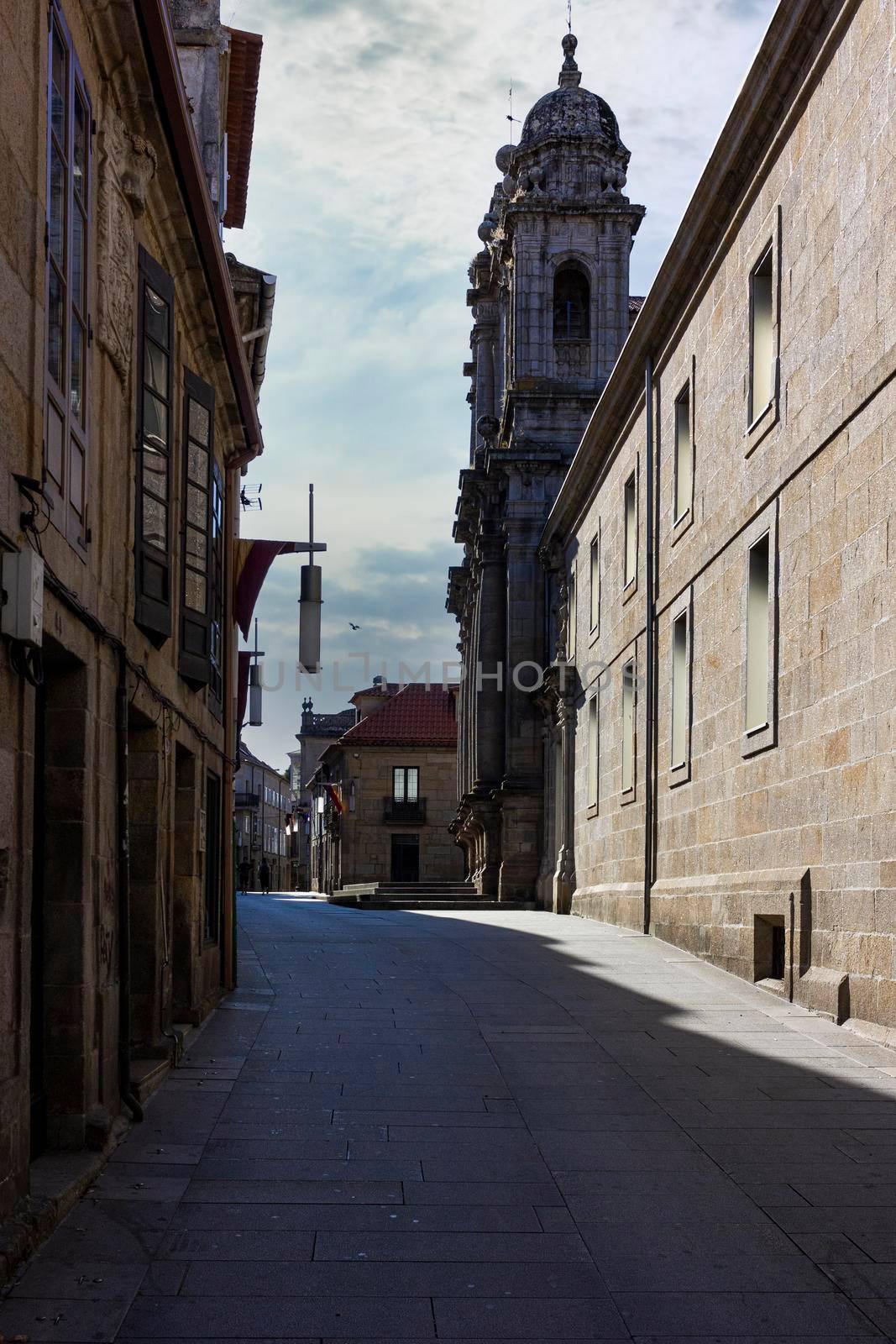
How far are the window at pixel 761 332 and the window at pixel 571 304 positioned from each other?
25.2 m

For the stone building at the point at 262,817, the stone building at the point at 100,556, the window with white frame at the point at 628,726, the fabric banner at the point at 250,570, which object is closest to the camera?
the stone building at the point at 100,556

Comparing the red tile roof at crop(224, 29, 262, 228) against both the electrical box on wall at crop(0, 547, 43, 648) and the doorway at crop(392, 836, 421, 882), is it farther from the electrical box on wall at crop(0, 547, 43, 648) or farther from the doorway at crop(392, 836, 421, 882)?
the doorway at crop(392, 836, 421, 882)

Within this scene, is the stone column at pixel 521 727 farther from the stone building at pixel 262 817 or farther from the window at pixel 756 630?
the stone building at pixel 262 817

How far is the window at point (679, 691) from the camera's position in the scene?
64.5ft

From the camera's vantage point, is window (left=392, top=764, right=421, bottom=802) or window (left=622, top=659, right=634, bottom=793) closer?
window (left=622, top=659, right=634, bottom=793)

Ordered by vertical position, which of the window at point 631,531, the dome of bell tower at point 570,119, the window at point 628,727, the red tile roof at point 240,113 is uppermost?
the dome of bell tower at point 570,119

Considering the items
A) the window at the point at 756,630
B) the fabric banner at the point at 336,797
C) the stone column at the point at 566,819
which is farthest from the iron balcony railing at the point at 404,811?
the window at the point at 756,630

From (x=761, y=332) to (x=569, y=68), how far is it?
103ft

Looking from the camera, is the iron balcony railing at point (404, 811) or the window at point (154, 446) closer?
the window at point (154, 446)

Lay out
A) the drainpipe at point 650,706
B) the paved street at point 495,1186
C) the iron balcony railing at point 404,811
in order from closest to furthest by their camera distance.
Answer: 1. the paved street at point 495,1186
2. the drainpipe at point 650,706
3. the iron balcony railing at point 404,811

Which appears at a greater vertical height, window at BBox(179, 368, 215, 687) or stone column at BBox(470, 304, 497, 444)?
stone column at BBox(470, 304, 497, 444)

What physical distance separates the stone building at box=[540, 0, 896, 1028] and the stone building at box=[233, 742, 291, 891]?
226ft

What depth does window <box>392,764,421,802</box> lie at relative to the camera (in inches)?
2530

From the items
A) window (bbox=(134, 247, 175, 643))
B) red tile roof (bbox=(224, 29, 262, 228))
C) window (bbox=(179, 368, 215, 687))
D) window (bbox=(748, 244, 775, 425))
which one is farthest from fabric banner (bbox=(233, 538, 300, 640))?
red tile roof (bbox=(224, 29, 262, 228))
